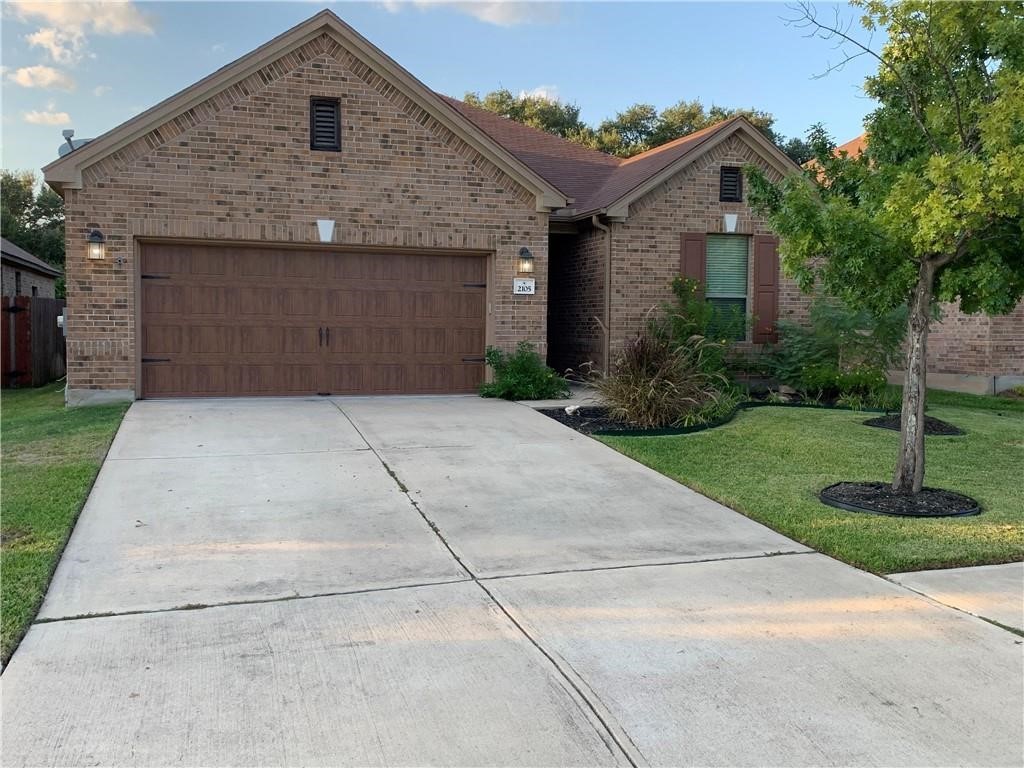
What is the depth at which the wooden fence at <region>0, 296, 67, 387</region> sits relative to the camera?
17031mm

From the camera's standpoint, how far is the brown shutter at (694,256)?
14469 millimetres

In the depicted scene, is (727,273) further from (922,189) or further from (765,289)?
(922,189)

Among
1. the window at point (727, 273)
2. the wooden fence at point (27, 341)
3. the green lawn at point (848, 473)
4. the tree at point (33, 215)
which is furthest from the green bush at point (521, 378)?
the tree at point (33, 215)

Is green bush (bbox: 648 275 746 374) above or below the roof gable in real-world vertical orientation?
below

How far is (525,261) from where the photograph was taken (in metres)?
13.4

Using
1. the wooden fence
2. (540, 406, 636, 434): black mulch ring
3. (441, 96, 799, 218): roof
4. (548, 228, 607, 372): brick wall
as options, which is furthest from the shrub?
the wooden fence

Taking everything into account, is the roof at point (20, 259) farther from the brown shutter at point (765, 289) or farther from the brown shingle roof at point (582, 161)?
the brown shutter at point (765, 289)

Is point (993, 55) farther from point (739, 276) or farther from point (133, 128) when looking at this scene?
point (133, 128)

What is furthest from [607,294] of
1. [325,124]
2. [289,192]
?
[289,192]

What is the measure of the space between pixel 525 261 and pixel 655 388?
3925 mm

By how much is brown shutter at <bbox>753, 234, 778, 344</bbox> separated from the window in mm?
206

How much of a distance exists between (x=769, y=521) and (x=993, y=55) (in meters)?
3.97

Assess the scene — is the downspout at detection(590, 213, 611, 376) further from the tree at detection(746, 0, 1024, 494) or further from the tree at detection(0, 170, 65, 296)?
the tree at detection(0, 170, 65, 296)

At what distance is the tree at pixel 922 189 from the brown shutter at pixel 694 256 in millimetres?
6824
